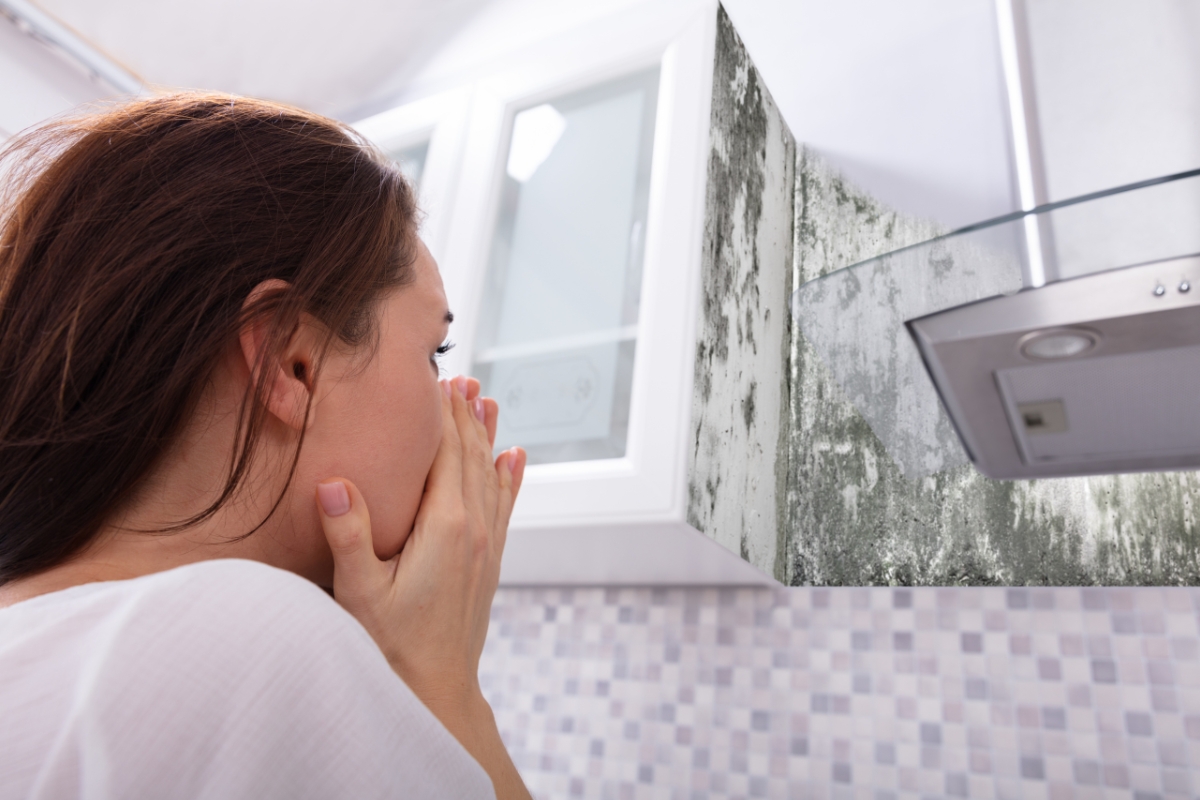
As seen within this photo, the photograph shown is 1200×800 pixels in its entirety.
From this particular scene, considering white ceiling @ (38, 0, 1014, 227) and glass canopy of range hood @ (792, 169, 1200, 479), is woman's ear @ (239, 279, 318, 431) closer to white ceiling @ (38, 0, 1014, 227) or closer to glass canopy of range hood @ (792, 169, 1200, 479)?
glass canopy of range hood @ (792, 169, 1200, 479)

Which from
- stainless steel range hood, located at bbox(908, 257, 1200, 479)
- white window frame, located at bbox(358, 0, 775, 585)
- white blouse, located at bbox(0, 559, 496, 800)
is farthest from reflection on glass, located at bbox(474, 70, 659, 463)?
white blouse, located at bbox(0, 559, 496, 800)

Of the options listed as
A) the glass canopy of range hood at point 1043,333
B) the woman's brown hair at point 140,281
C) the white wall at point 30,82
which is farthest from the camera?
the white wall at point 30,82

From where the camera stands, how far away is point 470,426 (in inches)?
28.8

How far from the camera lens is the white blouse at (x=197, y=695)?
0.30m

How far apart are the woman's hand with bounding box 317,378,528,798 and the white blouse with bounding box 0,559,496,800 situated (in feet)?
0.54

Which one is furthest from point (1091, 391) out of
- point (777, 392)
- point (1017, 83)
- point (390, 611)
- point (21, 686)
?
point (21, 686)

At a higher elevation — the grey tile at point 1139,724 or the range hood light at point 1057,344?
the range hood light at point 1057,344

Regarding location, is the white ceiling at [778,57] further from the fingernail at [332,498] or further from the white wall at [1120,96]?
the fingernail at [332,498]

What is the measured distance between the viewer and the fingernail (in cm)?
55

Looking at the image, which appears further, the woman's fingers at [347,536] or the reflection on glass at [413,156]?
the reflection on glass at [413,156]

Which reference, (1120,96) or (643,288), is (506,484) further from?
(1120,96)

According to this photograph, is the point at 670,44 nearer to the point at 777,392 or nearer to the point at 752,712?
the point at 777,392

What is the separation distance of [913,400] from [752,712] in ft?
1.75

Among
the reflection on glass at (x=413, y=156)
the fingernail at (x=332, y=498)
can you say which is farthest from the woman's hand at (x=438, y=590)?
the reflection on glass at (x=413, y=156)
